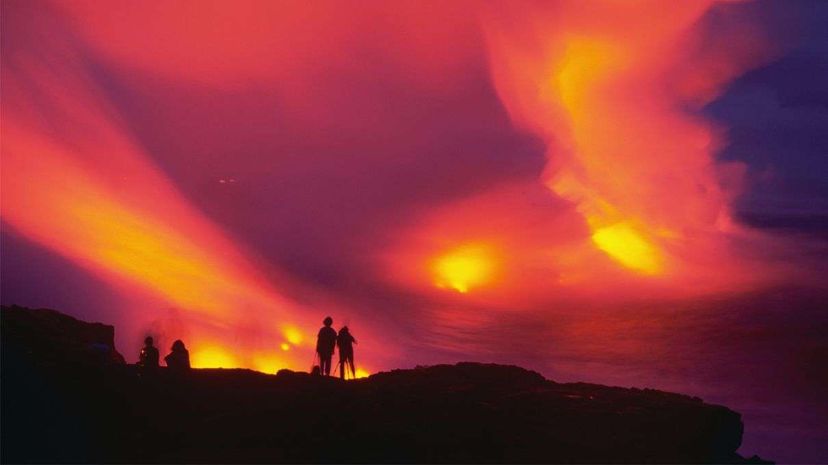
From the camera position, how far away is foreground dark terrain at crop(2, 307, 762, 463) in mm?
27734

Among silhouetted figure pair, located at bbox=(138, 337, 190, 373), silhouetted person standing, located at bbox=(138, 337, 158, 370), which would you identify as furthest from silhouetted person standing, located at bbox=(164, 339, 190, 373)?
silhouetted person standing, located at bbox=(138, 337, 158, 370)

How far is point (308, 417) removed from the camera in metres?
31.0

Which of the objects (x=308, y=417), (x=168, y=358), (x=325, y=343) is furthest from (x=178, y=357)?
(x=308, y=417)

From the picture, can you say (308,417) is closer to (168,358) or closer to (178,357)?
(178,357)

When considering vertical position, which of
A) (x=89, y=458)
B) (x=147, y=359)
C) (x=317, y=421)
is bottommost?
(x=89, y=458)

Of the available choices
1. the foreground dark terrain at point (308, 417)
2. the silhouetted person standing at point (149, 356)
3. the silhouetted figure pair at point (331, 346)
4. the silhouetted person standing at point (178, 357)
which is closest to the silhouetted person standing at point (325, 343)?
the silhouetted figure pair at point (331, 346)

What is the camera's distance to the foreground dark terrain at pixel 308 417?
27734 millimetres

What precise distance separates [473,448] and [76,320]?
23.0 metres

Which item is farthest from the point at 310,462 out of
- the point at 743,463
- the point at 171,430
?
the point at 743,463

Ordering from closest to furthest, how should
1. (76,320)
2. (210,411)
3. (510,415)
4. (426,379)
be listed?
(210,411) < (510,415) < (426,379) < (76,320)

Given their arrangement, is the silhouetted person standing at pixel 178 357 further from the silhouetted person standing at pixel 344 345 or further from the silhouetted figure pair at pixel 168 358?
the silhouetted person standing at pixel 344 345

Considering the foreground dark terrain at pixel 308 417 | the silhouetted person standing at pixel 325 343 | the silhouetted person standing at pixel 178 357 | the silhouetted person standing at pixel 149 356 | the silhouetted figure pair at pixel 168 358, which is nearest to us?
the foreground dark terrain at pixel 308 417

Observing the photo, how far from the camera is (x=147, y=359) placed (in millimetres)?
37938

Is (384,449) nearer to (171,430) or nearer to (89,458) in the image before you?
(171,430)
